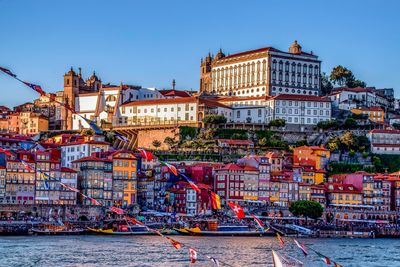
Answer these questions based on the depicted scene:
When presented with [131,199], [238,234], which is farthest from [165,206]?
[238,234]

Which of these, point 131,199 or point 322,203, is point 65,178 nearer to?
point 131,199

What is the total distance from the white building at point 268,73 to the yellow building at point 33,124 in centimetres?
1746

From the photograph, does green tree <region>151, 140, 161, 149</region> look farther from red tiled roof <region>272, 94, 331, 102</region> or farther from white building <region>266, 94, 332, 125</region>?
red tiled roof <region>272, 94, 331, 102</region>

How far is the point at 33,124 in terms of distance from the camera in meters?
93.1

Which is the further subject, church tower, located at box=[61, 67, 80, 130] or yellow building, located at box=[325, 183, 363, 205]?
church tower, located at box=[61, 67, 80, 130]

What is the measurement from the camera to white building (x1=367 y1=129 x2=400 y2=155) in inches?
3265

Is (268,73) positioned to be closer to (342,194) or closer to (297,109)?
(297,109)

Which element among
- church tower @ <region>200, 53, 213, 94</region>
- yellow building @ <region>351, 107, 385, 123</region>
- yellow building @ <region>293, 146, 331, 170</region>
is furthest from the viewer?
church tower @ <region>200, 53, 213, 94</region>

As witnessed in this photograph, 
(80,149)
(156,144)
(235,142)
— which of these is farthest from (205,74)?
(80,149)

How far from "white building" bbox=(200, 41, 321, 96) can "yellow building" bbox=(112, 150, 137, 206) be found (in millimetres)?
26654

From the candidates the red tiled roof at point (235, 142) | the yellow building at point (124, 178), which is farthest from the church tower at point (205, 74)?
the yellow building at point (124, 178)

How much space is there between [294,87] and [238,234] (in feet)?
108

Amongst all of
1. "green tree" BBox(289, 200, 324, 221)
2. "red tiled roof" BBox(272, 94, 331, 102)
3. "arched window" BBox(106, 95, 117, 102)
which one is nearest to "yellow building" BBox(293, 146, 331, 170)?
"red tiled roof" BBox(272, 94, 331, 102)

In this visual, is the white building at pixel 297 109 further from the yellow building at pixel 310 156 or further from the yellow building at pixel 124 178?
the yellow building at pixel 124 178
